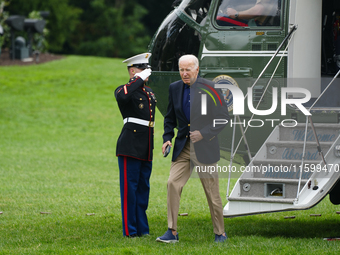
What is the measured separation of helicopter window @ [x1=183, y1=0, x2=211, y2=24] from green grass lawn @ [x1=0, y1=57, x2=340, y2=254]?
2.43 m

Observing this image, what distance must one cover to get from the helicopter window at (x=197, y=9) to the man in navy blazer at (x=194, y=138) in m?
1.56

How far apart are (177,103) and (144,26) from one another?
4150 centimetres

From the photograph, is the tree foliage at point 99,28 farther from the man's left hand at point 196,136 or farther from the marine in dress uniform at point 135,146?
the man's left hand at point 196,136

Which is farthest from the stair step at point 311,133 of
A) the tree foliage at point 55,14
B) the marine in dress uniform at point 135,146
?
the tree foliage at point 55,14

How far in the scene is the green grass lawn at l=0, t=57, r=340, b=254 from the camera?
489 cm

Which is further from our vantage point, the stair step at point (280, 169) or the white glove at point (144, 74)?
the white glove at point (144, 74)

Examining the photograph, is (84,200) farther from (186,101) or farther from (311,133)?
(311,133)

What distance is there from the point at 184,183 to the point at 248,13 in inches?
89.3

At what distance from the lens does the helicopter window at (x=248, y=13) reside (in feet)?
19.3

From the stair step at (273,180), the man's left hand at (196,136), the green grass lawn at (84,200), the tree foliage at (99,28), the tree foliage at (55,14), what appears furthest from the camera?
the tree foliage at (99,28)

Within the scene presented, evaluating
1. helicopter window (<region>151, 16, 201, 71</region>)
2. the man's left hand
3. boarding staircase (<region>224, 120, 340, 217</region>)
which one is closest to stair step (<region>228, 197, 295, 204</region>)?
boarding staircase (<region>224, 120, 340, 217</region>)

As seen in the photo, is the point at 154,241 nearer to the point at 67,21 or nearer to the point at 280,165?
the point at 280,165

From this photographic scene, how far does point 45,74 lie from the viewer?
75.7 ft

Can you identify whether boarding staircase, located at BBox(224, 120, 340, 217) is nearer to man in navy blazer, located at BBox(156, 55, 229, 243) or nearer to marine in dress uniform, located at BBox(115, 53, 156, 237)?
man in navy blazer, located at BBox(156, 55, 229, 243)
